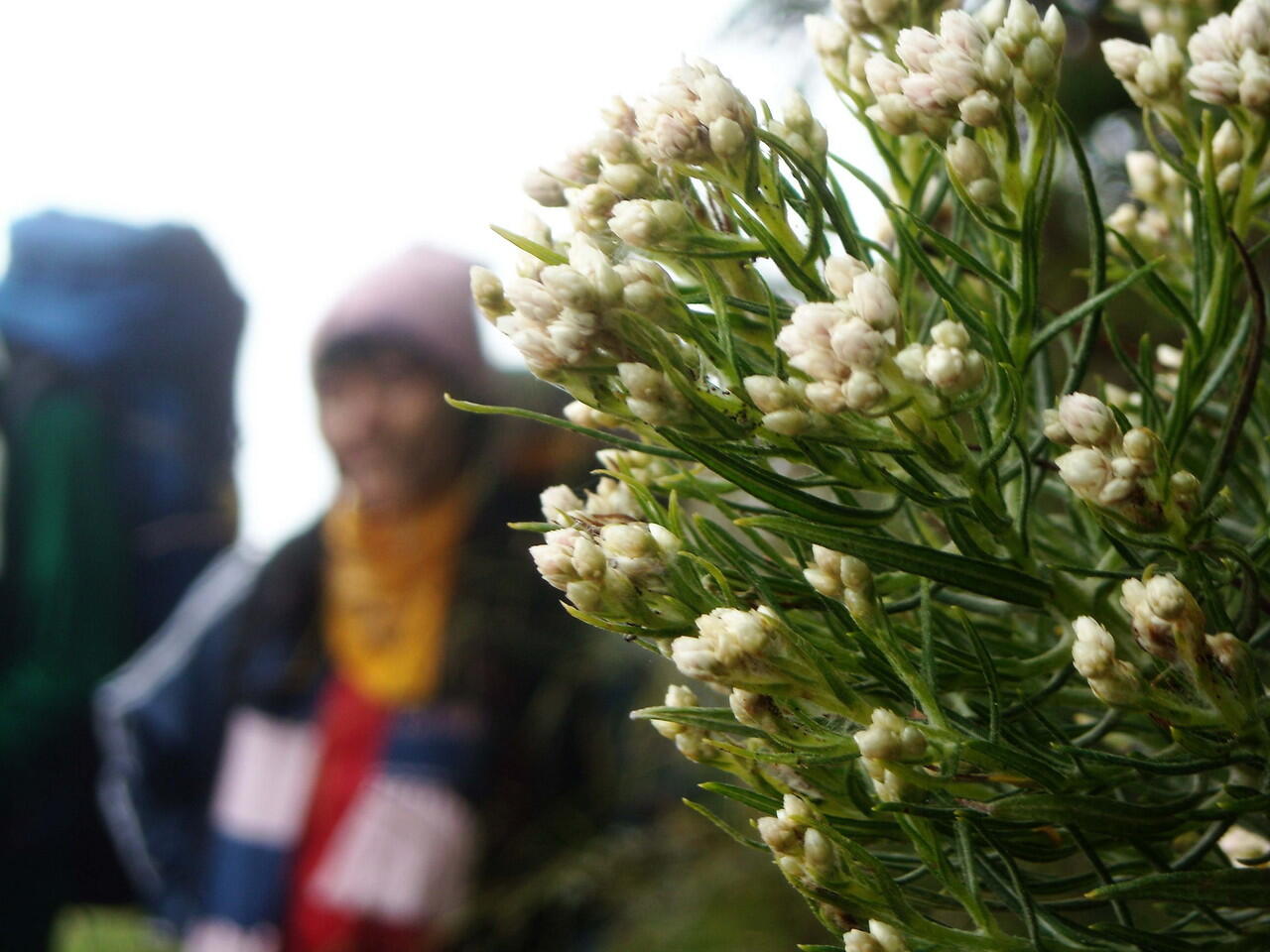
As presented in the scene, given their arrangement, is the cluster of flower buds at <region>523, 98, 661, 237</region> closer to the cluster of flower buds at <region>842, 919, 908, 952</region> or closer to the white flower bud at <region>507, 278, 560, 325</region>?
the white flower bud at <region>507, 278, 560, 325</region>

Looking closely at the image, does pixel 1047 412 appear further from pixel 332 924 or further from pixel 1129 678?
pixel 332 924

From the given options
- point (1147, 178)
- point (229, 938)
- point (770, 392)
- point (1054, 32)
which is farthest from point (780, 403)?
point (229, 938)

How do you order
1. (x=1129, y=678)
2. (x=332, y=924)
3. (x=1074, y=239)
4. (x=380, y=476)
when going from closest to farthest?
(x=1129, y=678), (x=1074, y=239), (x=332, y=924), (x=380, y=476)

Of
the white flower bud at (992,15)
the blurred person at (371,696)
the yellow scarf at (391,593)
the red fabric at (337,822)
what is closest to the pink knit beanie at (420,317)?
the blurred person at (371,696)

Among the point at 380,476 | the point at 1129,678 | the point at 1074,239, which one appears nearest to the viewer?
the point at 1129,678

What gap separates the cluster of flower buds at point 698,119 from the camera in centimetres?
23

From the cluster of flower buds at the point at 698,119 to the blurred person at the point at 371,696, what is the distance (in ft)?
3.93

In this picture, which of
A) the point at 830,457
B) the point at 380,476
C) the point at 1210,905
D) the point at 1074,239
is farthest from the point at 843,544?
the point at 380,476

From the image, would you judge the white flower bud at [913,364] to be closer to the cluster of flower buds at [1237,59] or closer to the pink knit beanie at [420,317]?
the cluster of flower buds at [1237,59]

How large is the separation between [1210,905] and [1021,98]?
7.4 inches

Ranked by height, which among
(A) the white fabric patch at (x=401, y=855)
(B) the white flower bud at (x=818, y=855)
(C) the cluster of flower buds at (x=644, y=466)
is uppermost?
(C) the cluster of flower buds at (x=644, y=466)

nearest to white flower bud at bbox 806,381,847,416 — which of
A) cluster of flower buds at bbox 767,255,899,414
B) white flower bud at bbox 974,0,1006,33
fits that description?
cluster of flower buds at bbox 767,255,899,414

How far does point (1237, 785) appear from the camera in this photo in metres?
0.25

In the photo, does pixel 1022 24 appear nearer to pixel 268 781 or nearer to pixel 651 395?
pixel 651 395
